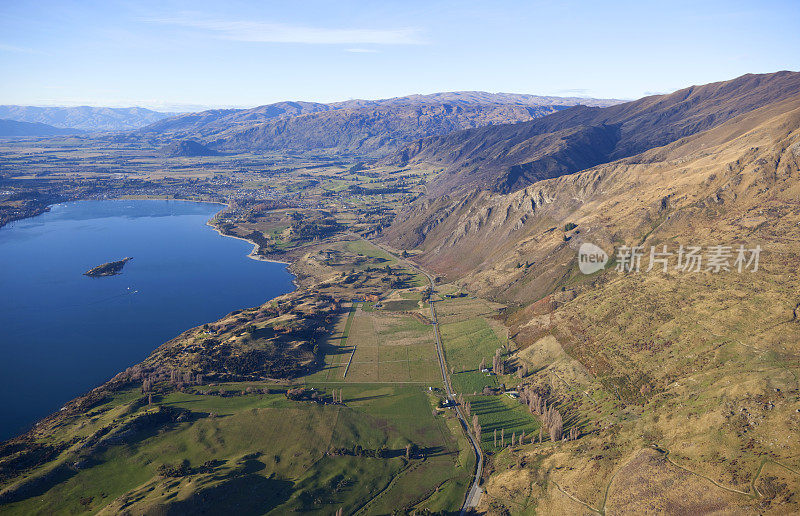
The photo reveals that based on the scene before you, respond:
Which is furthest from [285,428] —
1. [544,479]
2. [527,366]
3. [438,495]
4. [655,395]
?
[655,395]

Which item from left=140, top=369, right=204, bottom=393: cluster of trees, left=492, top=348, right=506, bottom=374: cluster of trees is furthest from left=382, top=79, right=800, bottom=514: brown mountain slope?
left=140, top=369, right=204, bottom=393: cluster of trees

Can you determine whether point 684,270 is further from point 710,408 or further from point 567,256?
point 710,408

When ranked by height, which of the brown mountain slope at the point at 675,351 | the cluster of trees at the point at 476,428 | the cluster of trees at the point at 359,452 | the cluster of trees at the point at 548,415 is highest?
the brown mountain slope at the point at 675,351

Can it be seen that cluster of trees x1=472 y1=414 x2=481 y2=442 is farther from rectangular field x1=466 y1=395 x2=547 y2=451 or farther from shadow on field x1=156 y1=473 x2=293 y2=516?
shadow on field x1=156 y1=473 x2=293 y2=516

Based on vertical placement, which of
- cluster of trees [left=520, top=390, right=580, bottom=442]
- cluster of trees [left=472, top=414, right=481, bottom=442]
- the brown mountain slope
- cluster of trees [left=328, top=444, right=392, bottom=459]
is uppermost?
the brown mountain slope

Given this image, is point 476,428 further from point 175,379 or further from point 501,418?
point 175,379

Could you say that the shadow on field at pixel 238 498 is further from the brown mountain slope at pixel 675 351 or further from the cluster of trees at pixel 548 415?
the cluster of trees at pixel 548 415

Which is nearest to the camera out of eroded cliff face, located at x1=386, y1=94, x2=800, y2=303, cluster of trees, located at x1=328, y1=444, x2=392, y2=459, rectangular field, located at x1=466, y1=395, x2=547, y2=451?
cluster of trees, located at x1=328, y1=444, x2=392, y2=459

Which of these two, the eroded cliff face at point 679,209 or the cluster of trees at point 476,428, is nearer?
the cluster of trees at point 476,428

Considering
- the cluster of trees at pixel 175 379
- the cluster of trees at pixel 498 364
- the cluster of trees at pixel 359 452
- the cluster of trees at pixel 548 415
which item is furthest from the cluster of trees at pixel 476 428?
the cluster of trees at pixel 175 379

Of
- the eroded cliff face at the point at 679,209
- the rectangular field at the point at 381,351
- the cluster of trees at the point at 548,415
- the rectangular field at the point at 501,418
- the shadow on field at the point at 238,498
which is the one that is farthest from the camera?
the eroded cliff face at the point at 679,209
